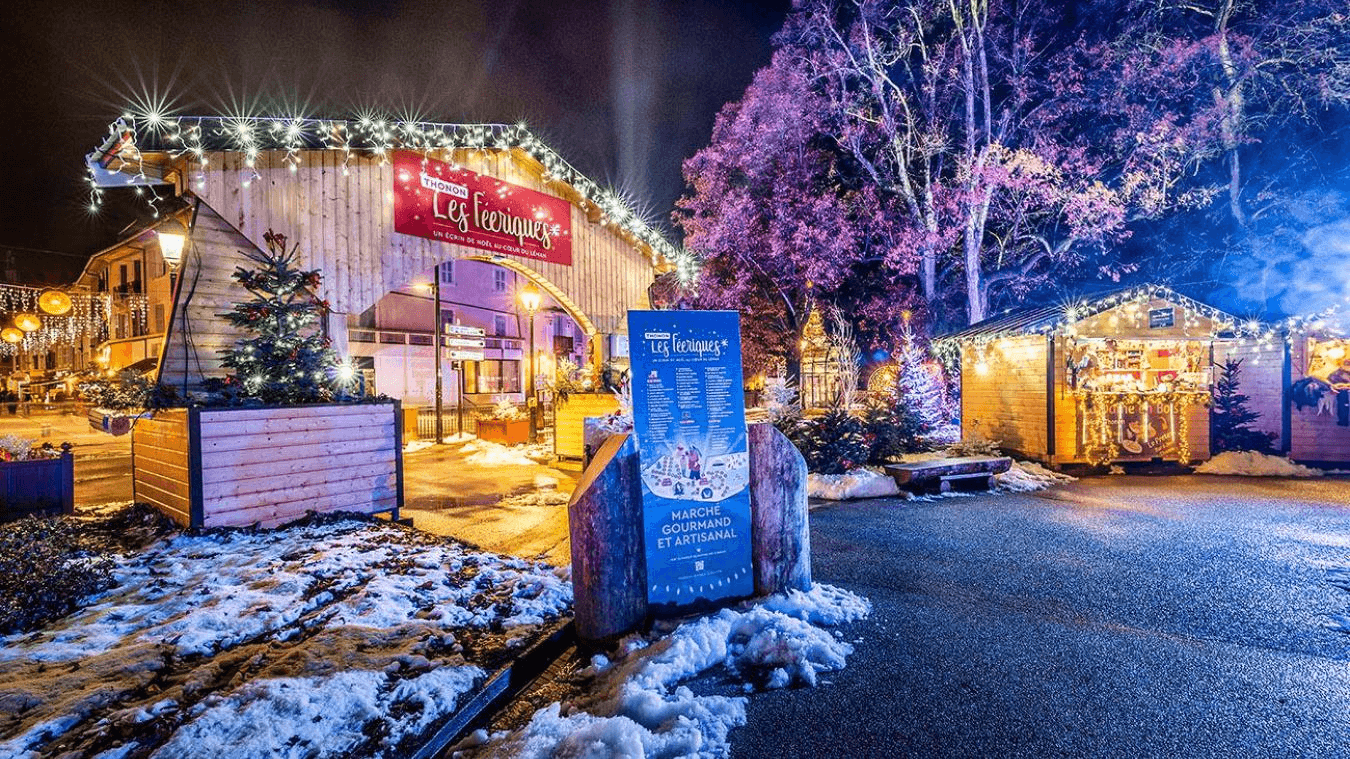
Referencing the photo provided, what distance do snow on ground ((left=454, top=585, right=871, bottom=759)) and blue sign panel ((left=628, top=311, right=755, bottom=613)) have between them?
293 mm

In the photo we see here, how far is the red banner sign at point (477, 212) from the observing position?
10562 mm

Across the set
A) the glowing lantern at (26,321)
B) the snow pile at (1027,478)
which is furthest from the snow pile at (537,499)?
the glowing lantern at (26,321)

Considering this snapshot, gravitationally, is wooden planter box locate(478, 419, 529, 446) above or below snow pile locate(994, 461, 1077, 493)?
above

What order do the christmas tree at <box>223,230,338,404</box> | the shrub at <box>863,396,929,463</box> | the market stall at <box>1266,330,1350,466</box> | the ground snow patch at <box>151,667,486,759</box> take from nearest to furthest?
the ground snow patch at <box>151,667,486,759</box> → the christmas tree at <box>223,230,338,404</box> → the shrub at <box>863,396,929,463</box> → the market stall at <box>1266,330,1350,466</box>

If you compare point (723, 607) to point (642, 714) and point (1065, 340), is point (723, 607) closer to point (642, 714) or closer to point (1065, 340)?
point (642, 714)

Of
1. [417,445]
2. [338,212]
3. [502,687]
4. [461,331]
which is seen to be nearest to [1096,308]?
[502,687]

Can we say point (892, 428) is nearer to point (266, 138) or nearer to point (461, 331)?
point (266, 138)

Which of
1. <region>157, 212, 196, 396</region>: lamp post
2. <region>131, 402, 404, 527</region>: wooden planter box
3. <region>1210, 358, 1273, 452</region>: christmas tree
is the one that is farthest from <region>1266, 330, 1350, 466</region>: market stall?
<region>157, 212, 196, 396</region>: lamp post

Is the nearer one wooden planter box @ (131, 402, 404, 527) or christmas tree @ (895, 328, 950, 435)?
wooden planter box @ (131, 402, 404, 527)

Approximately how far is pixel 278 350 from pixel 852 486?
302 inches

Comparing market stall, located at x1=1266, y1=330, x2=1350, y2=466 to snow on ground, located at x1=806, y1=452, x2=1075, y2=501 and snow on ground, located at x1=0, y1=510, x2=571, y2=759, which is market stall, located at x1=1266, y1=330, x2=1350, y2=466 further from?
snow on ground, located at x1=0, y1=510, x2=571, y2=759

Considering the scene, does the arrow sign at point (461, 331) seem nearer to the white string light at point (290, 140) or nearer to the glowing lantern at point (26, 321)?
the glowing lantern at point (26, 321)

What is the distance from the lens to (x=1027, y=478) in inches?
387

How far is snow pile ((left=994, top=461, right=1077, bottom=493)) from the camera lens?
9.39 m
